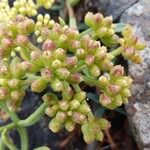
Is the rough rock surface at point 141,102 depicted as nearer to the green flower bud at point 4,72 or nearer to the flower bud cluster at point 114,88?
the flower bud cluster at point 114,88

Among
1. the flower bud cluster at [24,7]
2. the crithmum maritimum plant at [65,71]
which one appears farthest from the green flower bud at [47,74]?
the flower bud cluster at [24,7]

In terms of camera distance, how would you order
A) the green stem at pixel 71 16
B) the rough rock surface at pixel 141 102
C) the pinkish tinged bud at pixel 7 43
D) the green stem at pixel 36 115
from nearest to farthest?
the pinkish tinged bud at pixel 7 43, the green stem at pixel 36 115, the rough rock surface at pixel 141 102, the green stem at pixel 71 16

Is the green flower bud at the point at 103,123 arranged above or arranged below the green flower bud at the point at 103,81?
below

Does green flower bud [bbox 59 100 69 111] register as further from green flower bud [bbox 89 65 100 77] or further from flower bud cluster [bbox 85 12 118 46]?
flower bud cluster [bbox 85 12 118 46]

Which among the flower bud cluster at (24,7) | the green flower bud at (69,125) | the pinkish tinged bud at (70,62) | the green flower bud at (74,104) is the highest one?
the flower bud cluster at (24,7)

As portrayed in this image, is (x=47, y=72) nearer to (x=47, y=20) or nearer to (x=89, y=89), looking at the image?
(x=47, y=20)

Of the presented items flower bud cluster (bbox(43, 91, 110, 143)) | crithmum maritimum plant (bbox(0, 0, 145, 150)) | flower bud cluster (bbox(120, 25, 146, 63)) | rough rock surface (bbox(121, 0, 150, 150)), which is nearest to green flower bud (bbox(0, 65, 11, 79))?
crithmum maritimum plant (bbox(0, 0, 145, 150))

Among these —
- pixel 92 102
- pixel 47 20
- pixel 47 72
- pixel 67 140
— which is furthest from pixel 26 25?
pixel 67 140

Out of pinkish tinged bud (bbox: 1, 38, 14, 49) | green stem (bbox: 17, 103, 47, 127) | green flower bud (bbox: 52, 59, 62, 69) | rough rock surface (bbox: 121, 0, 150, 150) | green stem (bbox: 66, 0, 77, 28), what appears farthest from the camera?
green stem (bbox: 66, 0, 77, 28)

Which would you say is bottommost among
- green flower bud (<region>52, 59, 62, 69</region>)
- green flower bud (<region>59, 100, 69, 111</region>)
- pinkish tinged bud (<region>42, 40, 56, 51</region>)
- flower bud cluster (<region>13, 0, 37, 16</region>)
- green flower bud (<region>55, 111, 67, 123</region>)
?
green flower bud (<region>55, 111, 67, 123</region>)
